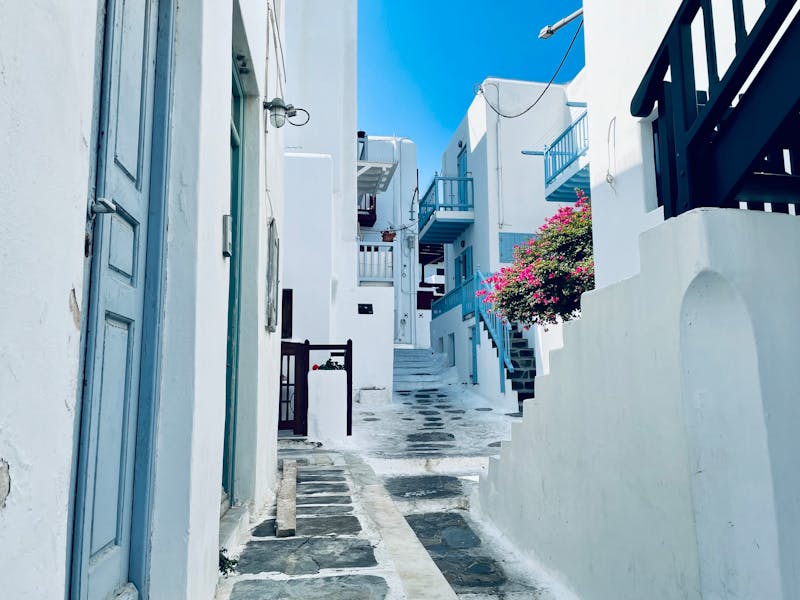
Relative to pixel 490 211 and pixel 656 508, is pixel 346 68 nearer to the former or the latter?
pixel 490 211

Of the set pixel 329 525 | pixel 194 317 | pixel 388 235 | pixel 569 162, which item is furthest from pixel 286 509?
pixel 388 235

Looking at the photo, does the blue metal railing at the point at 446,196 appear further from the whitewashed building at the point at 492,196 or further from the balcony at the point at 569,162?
the balcony at the point at 569,162

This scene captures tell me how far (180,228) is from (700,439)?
2187mm

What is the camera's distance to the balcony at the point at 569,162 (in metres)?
10.7

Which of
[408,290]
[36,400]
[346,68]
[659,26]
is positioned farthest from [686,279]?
[408,290]

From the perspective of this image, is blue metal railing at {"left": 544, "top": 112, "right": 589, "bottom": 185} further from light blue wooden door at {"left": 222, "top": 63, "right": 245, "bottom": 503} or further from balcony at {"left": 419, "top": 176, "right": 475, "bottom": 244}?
light blue wooden door at {"left": 222, "top": 63, "right": 245, "bottom": 503}

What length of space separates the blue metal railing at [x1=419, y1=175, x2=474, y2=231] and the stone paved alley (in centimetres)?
867

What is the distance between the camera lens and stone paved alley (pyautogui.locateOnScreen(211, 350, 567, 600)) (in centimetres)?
276

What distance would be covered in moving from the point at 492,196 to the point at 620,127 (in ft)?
29.0

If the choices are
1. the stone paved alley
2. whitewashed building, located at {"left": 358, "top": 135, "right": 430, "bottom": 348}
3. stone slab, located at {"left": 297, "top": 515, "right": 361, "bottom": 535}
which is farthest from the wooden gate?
whitewashed building, located at {"left": 358, "top": 135, "right": 430, "bottom": 348}

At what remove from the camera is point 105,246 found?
5.49 feet

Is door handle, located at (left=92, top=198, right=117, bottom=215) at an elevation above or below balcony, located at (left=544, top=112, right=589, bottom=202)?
below

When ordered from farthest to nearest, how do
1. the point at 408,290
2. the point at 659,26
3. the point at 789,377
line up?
the point at 408,290 → the point at 659,26 → the point at 789,377

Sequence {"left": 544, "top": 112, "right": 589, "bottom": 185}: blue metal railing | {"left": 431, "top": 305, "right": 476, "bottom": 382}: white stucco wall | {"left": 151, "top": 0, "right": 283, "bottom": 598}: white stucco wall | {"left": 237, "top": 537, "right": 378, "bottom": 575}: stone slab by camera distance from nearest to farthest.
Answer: {"left": 151, "top": 0, "right": 283, "bottom": 598}: white stucco wall, {"left": 237, "top": 537, "right": 378, "bottom": 575}: stone slab, {"left": 544, "top": 112, "right": 589, "bottom": 185}: blue metal railing, {"left": 431, "top": 305, "right": 476, "bottom": 382}: white stucco wall
